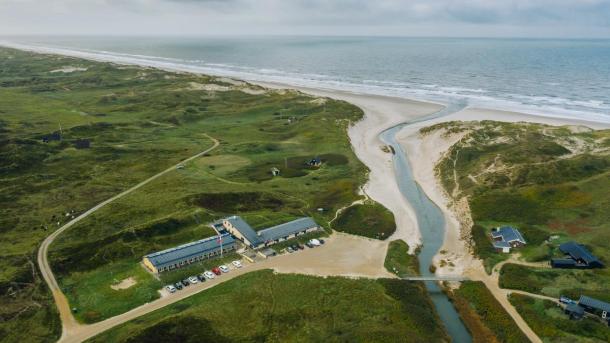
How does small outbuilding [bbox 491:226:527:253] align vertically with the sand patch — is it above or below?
above

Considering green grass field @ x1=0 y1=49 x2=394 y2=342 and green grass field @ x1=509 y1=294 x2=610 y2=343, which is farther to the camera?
green grass field @ x1=0 y1=49 x2=394 y2=342

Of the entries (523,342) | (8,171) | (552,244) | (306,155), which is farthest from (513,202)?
(8,171)

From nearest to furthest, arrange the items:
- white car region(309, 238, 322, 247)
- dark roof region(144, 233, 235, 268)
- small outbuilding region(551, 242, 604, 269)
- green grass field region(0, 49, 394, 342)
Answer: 1. green grass field region(0, 49, 394, 342)
2. small outbuilding region(551, 242, 604, 269)
3. dark roof region(144, 233, 235, 268)
4. white car region(309, 238, 322, 247)

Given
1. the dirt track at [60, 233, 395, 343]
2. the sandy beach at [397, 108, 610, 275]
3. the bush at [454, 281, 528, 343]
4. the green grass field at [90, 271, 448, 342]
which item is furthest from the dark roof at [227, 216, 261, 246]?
the bush at [454, 281, 528, 343]

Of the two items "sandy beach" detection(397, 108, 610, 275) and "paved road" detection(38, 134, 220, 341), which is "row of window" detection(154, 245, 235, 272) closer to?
"paved road" detection(38, 134, 220, 341)

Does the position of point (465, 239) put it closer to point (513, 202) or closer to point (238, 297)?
point (513, 202)

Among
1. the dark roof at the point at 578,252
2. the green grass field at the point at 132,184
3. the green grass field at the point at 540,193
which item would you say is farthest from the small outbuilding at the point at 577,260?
the green grass field at the point at 132,184

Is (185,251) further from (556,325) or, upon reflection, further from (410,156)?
(410,156)

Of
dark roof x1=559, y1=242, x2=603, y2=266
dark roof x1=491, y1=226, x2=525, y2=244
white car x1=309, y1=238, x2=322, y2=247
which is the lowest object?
white car x1=309, y1=238, x2=322, y2=247
